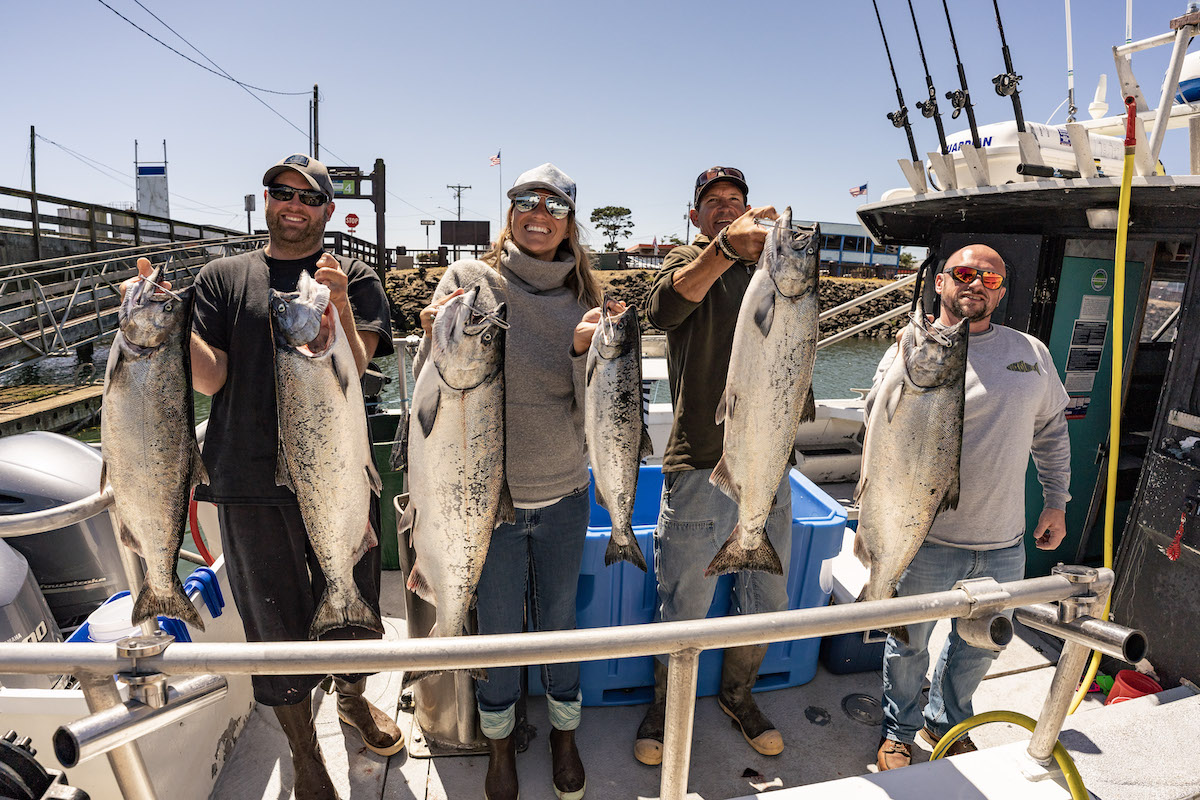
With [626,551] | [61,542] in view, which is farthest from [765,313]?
[61,542]

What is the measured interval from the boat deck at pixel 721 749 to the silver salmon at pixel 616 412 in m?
1.39

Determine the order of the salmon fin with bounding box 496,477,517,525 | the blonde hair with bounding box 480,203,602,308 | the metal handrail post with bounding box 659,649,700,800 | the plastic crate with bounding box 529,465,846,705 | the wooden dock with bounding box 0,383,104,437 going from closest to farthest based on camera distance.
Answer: the metal handrail post with bounding box 659,649,700,800
the salmon fin with bounding box 496,477,517,525
the blonde hair with bounding box 480,203,602,308
the plastic crate with bounding box 529,465,846,705
the wooden dock with bounding box 0,383,104,437

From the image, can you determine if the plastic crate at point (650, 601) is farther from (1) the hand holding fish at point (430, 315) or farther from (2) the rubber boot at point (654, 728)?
(1) the hand holding fish at point (430, 315)

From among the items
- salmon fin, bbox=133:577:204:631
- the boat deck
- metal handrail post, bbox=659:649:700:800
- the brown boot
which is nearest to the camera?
metal handrail post, bbox=659:649:700:800

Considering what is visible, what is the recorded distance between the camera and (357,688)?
10.5 ft

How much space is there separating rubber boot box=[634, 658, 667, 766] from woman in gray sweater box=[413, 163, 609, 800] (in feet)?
2.24

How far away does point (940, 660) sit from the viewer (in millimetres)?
3197

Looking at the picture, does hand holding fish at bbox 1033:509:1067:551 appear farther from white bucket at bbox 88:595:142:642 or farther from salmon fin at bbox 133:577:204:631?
white bucket at bbox 88:595:142:642

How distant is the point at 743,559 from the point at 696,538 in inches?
20.4

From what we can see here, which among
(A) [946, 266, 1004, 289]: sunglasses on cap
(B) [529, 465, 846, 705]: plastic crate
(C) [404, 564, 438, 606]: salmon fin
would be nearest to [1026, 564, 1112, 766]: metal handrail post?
(A) [946, 266, 1004, 289]: sunglasses on cap

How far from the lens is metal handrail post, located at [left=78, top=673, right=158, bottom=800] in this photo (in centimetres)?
141

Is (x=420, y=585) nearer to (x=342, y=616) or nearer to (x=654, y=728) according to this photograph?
(x=342, y=616)

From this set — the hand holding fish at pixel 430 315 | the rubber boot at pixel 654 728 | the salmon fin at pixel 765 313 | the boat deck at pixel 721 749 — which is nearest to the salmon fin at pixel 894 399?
the salmon fin at pixel 765 313

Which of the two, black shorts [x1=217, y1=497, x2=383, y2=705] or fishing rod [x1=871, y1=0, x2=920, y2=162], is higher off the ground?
fishing rod [x1=871, y1=0, x2=920, y2=162]
